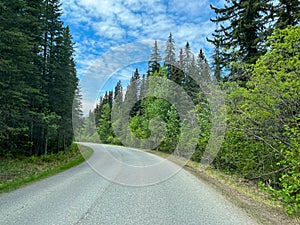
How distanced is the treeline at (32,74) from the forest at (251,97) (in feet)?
10.3

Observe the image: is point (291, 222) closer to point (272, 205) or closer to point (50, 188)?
point (272, 205)

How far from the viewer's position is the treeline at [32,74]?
9.34m

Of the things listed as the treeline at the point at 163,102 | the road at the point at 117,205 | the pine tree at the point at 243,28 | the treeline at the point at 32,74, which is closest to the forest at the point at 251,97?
the pine tree at the point at 243,28

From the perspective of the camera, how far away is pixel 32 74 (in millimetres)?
12172

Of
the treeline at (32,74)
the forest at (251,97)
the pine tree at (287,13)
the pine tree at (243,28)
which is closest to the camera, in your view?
the forest at (251,97)

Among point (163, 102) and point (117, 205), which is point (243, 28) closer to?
point (117, 205)

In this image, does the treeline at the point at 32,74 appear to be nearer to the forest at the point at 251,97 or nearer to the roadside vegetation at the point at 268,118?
the forest at the point at 251,97

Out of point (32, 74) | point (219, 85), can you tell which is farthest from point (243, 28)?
point (32, 74)

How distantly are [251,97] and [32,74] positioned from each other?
1148 cm

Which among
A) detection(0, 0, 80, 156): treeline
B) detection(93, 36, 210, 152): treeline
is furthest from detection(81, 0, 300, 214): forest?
detection(0, 0, 80, 156): treeline

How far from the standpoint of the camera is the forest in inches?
196

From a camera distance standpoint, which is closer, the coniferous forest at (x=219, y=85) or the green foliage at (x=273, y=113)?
the green foliage at (x=273, y=113)

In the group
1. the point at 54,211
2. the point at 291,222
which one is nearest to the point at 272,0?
the point at 291,222

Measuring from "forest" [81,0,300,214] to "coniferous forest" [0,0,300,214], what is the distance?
0.03 metres
